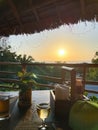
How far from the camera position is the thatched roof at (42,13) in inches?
103

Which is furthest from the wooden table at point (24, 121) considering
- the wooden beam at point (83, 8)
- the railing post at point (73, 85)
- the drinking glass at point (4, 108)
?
the wooden beam at point (83, 8)

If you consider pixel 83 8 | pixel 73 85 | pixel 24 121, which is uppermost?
pixel 83 8

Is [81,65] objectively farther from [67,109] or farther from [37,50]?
[67,109]

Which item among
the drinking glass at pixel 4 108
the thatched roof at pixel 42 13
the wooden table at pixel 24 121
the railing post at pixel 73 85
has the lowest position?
the wooden table at pixel 24 121

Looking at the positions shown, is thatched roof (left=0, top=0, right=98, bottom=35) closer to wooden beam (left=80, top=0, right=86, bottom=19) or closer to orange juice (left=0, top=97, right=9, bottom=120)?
wooden beam (left=80, top=0, right=86, bottom=19)

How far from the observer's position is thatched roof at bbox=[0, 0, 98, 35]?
260 cm

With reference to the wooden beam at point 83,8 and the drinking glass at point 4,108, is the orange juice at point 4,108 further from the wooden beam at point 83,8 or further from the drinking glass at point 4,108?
the wooden beam at point 83,8

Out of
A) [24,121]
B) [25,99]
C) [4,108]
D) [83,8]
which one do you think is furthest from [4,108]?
[83,8]

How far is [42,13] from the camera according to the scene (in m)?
2.84

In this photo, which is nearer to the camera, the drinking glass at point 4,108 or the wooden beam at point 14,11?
the drinking glass at point 4,108

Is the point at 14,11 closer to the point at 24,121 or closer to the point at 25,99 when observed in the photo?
the point at 25,99

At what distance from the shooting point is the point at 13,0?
265 cm

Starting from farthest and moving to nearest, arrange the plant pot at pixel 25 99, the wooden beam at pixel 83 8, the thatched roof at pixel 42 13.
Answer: the thatched roof at pixel 42 13
the wooden beam at pixel 83 8
the plant pot at pixel 25 99

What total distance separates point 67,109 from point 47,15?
5.68 ft
